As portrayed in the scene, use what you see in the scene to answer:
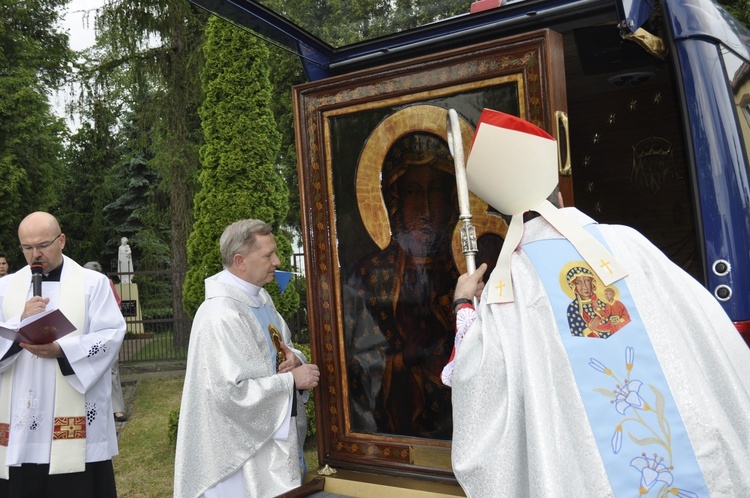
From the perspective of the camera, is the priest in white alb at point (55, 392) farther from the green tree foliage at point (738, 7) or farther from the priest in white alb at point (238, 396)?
the green tree foliage at point (738, 7)

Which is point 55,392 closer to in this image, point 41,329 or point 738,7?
point 41,329

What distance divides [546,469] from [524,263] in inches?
26.6

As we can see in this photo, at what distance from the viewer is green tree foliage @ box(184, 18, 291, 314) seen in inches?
325

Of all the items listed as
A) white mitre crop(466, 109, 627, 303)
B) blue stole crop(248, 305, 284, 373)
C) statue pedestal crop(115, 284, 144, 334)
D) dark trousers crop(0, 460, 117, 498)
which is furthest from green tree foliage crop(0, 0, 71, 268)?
white mitre crop(466, 109, 627, 303)

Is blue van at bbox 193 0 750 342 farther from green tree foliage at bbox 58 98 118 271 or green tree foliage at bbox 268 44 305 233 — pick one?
green tree foliage at bbox 58 98 118 271

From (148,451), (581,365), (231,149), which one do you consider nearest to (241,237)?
(581,365)

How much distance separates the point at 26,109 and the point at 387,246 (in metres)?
15.6

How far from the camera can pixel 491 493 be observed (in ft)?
7.95

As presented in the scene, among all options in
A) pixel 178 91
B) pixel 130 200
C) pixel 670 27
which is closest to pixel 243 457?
pixel 670 27

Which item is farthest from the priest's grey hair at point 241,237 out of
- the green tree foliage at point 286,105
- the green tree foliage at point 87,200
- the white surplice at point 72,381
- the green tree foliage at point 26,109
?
the green tree foliage at point 87,200

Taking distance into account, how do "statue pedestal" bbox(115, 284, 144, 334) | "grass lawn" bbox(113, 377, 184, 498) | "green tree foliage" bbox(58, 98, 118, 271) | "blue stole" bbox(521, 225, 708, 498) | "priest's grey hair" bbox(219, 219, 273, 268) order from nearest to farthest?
"blue stole" bbox(521, 225, 708, 498), "priest's grey hair" bbox(219, 219, 273, 268), "grass lawn" bbox(113, 377, 184, 498), "statue pedestal" bbox(115, 284, 144, 334), "green tree foliage" bbox(58, 98, 118, 271)

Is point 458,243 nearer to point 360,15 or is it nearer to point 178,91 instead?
point 360,15

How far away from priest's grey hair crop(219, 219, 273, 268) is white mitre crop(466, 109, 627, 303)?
1317 millimetres

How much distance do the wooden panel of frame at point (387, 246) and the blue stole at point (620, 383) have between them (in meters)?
0.88
